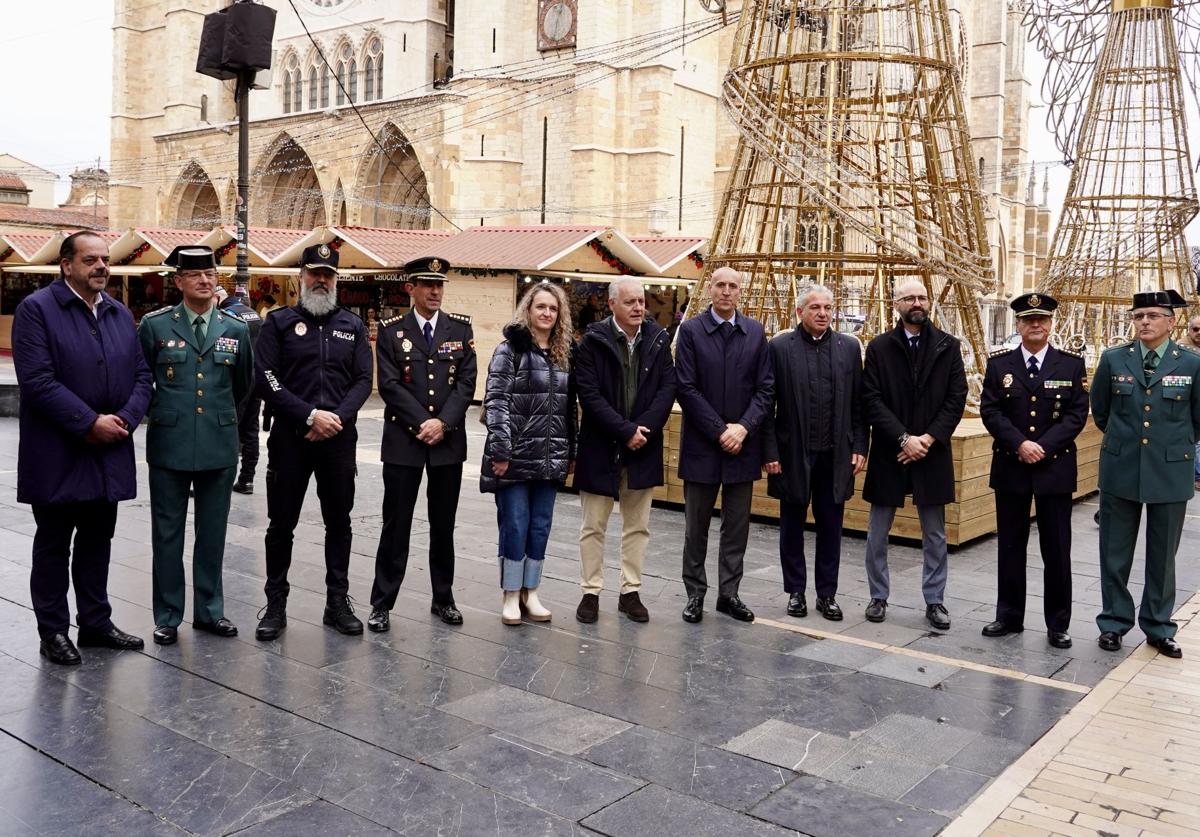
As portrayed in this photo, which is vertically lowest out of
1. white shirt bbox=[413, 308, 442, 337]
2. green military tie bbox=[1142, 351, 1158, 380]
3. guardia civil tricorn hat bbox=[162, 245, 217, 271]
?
green military tie bbox=[1142, 351, 1158, 380]

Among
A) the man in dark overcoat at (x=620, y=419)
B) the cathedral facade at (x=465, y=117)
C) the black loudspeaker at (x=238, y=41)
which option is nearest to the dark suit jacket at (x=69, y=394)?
the man in dark overcoat at (x=620, y=419)

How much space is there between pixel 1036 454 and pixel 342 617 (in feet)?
12.4

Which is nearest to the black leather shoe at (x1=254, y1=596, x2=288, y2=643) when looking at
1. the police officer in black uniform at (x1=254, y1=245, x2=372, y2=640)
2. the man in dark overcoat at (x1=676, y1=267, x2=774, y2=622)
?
the police officer in black uniform at (x1=254, y1=245, x2=372, y2=640)

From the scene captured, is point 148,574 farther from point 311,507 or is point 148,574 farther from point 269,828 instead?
point 269,828

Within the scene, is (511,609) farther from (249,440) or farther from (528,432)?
(249,440)

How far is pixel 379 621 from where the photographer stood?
19.0ft

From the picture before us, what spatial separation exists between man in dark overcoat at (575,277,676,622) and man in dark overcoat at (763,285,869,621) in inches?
28.1

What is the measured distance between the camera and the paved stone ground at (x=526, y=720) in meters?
3.70

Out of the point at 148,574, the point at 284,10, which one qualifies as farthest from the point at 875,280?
the point at 284,10

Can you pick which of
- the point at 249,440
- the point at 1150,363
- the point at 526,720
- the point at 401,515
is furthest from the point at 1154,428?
the point at 249,440

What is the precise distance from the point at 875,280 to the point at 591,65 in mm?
27370

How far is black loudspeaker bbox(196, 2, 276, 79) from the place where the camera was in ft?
40.4

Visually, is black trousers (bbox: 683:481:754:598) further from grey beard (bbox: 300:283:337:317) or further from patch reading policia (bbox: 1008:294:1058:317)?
grey beard (bbox: 300:283:337:317)

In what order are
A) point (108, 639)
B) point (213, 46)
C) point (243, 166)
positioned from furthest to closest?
1. point (243, 166)
2. point (213, 46)
3. point (108, 639)
